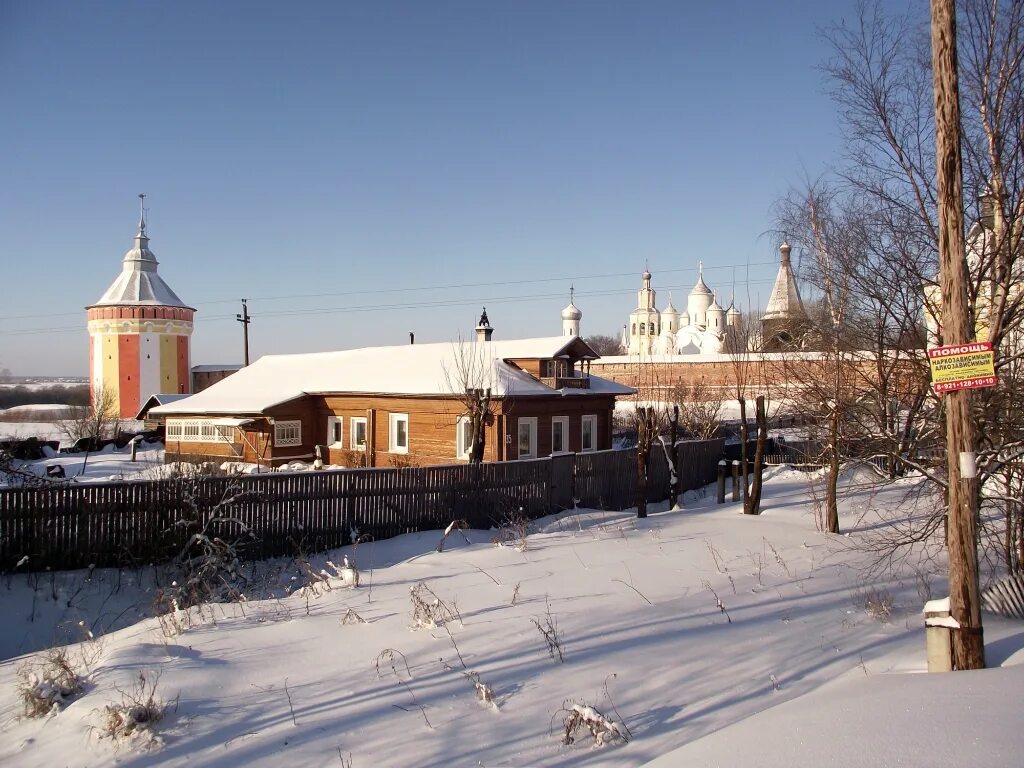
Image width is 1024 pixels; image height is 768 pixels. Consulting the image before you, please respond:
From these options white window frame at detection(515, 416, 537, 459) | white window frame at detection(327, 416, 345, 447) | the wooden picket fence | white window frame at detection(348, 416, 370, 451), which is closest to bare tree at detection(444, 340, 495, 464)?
white window frame at detection(515, 416, 537, 459)

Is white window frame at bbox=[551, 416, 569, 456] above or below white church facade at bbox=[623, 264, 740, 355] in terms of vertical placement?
below

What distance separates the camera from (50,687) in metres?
5.96

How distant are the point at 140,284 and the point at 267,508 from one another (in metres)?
45.8

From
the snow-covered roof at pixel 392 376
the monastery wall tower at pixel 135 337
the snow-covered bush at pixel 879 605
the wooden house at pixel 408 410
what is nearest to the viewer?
the snow-covered bush at pixel 879 605

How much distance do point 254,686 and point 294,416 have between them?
23.2 meters

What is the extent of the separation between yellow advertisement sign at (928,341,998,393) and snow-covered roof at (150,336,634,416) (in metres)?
16.8

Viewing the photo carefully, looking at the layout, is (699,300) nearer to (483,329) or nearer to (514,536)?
(483,329)

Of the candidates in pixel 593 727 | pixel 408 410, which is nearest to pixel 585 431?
pixel 408 410

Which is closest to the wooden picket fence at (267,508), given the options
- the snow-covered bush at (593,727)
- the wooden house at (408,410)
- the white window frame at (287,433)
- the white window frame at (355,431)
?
the snow-covered bush at (593,727)

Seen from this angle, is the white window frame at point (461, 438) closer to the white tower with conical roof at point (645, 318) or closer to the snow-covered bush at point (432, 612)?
the snow-covered bush at point (432, 612)

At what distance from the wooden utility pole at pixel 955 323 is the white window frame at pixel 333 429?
24.5 m

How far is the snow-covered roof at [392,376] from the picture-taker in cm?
2500

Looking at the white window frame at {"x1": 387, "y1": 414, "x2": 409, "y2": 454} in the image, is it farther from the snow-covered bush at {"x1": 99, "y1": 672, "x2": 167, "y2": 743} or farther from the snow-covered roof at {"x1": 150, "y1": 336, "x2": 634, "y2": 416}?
the snow-covered bush at {"x1": 99, "y1": 672, "x2": 167, "y2": 743}

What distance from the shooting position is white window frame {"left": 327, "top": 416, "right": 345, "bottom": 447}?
28.4 metres
